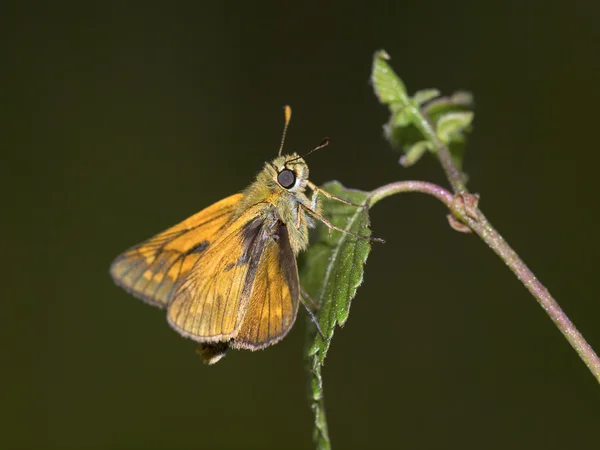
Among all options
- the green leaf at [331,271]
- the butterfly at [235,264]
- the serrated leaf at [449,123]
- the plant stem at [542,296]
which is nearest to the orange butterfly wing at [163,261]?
the butterfly at [235,264]

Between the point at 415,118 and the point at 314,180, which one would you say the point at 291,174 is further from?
the point at 314,180

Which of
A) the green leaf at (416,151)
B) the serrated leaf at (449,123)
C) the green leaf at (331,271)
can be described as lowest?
the green leaf at (331,271)

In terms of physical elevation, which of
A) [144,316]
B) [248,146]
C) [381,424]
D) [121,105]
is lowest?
[381,424]

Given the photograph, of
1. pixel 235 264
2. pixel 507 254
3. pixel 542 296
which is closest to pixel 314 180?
pixel 235 264

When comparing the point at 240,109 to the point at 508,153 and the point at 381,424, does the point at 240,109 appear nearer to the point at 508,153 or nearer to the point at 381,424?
the point at 508,153

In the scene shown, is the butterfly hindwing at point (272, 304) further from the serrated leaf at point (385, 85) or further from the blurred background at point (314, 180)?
the blurred background at point (314, 180)

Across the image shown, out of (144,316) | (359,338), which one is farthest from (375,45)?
(144,316)
